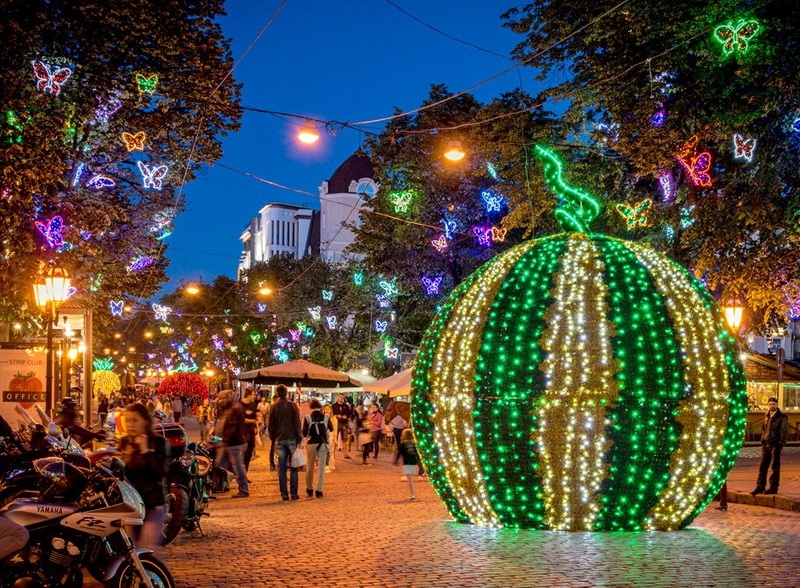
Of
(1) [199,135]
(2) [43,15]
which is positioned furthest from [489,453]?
(1) [199,135]

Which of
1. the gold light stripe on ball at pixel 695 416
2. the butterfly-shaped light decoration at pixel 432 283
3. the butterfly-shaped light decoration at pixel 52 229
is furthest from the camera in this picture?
the butterfly-shaped light decoration at pixel 432 283

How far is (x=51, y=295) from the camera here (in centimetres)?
1822

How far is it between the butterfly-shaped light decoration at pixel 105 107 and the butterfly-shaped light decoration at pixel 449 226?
55.5ft

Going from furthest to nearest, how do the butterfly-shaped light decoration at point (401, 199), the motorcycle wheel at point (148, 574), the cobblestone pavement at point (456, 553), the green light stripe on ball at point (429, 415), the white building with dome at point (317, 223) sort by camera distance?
the white building with dome at point (317, 223) < the butterfly-shaped light decoration at point (401, 199) < the green light stripe on ball at point (429, 415) < the cobblestone pavement at point (456, 553) < the motorcycle wheel at point (148, 574)

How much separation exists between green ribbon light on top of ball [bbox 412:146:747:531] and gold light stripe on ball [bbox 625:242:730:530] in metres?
0.02

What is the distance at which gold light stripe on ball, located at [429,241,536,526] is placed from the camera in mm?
11484

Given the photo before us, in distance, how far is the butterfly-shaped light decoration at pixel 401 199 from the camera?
36.2m

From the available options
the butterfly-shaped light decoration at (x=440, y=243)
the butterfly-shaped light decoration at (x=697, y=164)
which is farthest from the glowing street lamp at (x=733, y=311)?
the butterfly-shaped light decoration at (x=440, y=243)

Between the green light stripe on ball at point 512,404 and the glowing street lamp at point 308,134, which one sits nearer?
the green light stripe on ball at point 512,404

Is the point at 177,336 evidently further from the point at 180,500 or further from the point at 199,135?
the point at 180,500

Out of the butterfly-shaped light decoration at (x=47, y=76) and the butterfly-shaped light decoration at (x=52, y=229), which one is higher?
the butterfly-shaped light decoration at (x=47, y=76)

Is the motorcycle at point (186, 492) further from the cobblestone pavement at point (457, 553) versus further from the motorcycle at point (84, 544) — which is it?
the motorcycle at point (84, 544)

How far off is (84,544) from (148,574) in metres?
0.60

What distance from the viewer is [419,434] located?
12.2 metres
